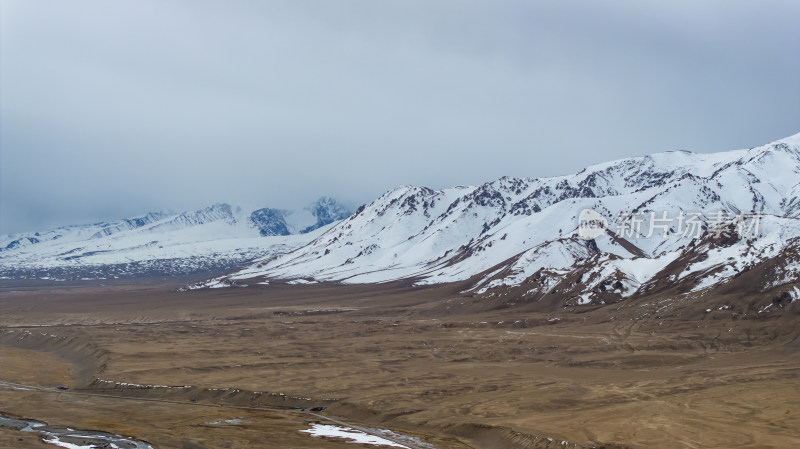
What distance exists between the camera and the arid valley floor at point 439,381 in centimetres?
6066

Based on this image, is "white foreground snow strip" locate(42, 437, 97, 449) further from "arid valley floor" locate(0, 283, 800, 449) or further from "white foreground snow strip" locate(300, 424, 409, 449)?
"white foreground snow strip" locate(300, 424, 409, 449)

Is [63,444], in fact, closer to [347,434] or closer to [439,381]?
[347,434]

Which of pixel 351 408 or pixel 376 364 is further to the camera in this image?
pixel 376 364

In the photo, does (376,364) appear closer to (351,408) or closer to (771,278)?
(351,408)

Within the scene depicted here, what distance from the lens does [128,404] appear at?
74.6 metres

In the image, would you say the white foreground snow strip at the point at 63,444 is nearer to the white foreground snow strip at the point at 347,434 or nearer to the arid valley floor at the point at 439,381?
the arid valley floor at the point at 439,381

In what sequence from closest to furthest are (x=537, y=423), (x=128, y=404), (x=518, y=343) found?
(x=537, y=423), (x=128, y=404), (x=518, y=343)

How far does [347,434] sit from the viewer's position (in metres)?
61.7

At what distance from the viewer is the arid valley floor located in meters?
60.7

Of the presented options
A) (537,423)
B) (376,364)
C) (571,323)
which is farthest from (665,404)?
(571,323)

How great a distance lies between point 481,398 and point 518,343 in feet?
142

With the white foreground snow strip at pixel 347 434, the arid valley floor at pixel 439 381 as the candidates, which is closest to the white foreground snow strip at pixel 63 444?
the arid valley floor at pixel 439 381

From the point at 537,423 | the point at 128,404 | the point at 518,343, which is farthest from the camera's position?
the point at 518,343

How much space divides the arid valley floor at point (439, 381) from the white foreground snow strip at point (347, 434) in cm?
160
